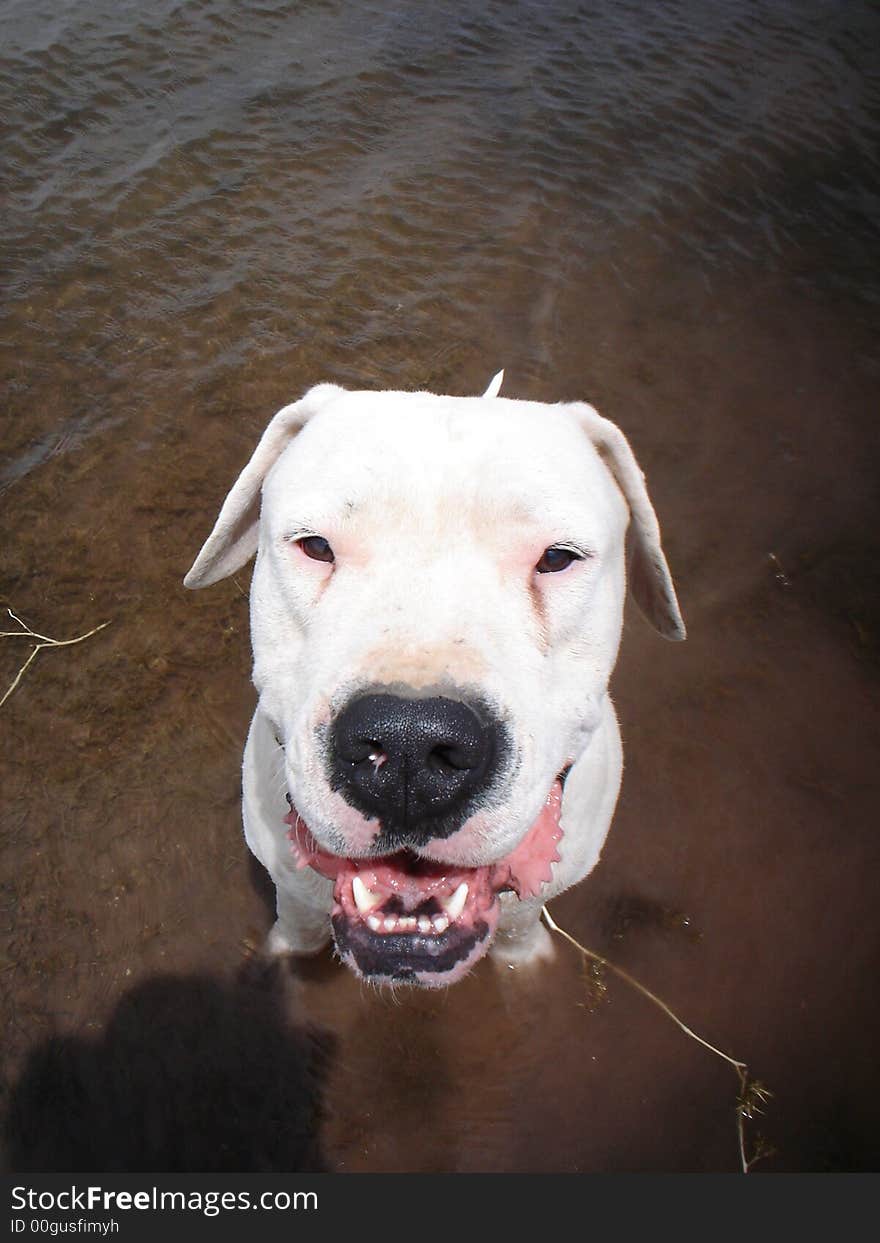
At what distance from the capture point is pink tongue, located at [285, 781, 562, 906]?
5.63 ft

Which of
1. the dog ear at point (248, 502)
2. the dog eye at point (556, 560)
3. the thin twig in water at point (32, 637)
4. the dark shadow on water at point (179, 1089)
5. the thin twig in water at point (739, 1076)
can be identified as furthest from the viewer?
the thin twig in water at point (32, 637)

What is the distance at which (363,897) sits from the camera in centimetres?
173

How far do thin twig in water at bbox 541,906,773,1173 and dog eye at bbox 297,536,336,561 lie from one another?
183cm

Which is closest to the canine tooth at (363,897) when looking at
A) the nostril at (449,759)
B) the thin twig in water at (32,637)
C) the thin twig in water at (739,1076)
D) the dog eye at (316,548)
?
the nostril at (449,759)

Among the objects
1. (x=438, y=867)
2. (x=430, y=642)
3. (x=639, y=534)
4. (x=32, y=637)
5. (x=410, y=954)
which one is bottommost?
(x=32, y=637)

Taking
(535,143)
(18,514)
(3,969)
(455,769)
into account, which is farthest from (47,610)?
(535,143)

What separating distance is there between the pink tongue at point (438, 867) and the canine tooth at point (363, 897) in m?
0.02

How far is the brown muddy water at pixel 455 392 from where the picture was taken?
9.50ft

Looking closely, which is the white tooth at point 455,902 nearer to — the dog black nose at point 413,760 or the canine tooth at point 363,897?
the canine tooth at point 363,897

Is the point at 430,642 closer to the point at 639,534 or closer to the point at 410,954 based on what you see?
the point at 410,954

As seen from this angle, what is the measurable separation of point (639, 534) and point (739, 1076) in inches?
83.0

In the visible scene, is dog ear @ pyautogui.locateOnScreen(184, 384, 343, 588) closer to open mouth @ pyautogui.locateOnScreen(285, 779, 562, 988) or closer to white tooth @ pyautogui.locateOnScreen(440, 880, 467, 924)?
open mouth @ pyautogui.locateOnScreen(285, 779, 562, 988)

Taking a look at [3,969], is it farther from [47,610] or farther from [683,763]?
[683,763]

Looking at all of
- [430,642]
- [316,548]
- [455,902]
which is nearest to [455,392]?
[316,548]
